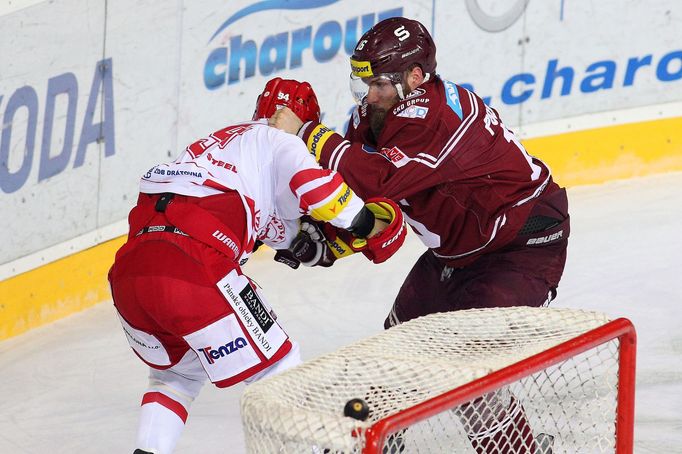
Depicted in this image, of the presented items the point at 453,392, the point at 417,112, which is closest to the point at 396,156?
the point at 417,112

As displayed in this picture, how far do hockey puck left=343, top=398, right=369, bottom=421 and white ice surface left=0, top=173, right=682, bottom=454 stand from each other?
65.5 inches

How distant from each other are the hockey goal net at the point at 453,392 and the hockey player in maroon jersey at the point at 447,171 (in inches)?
21.1

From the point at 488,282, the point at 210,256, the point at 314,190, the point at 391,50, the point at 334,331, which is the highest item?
the point at 391,50

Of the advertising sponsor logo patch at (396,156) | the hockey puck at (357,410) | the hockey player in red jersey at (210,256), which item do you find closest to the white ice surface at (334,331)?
the hockey player in red jersey at (210,256)

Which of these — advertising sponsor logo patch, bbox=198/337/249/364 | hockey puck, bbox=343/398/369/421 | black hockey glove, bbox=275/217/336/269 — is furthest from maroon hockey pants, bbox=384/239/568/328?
hockey puck, bbox=343/398/369/421

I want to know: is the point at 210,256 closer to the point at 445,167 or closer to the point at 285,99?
the point at 285,99

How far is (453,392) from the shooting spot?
2180 mm

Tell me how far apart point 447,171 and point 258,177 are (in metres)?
0.56

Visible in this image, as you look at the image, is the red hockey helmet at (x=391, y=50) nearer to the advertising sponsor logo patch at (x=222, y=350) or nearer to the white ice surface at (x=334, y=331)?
the advertising sponsor logo patch at (x=222, y=350)

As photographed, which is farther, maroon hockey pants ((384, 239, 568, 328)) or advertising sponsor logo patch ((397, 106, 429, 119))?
maroon hockey pants ((384, 239, 568, 328))

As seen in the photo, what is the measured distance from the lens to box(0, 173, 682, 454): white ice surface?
384cm

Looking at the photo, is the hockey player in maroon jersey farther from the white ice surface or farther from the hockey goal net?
the white ice surface

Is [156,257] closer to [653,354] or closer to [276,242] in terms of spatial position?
[276,242]

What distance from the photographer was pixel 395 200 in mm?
3141
